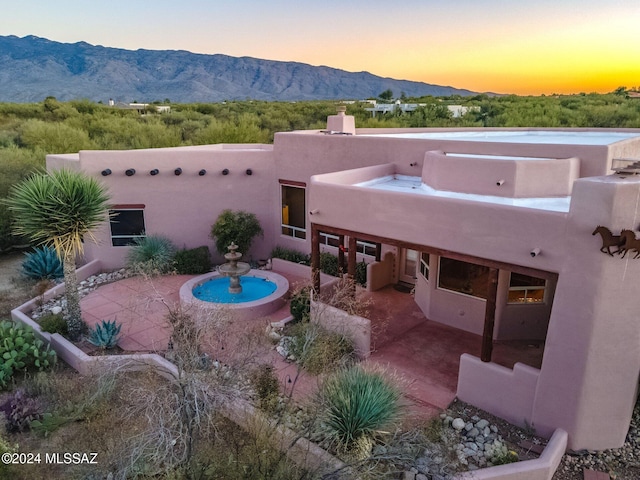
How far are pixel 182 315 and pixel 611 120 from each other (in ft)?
149

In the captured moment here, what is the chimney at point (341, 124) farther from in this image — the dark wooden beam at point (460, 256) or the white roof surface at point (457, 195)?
the dark wooden beam at point (460, 256)

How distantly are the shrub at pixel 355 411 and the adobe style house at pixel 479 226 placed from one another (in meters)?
2.47

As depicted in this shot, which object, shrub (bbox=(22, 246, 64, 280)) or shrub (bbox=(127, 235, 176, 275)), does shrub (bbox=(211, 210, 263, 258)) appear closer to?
shrub (bbox=(127, 235, 176, 275))

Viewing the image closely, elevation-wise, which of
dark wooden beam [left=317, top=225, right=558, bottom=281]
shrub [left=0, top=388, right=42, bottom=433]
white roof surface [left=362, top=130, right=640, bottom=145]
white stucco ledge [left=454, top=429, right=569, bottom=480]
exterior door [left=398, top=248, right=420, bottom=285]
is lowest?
shrub [left=0, top=388, right=42, bottom=433]

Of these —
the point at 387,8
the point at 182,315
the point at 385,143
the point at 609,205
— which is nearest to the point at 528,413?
the point at 609,205

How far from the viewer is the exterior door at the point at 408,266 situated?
15.8 meters

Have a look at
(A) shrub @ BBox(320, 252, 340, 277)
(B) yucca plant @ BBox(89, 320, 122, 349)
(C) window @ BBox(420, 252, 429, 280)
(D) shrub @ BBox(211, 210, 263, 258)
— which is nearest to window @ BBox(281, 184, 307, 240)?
(D) shrub @ BBox(211, 210, 263, 258)

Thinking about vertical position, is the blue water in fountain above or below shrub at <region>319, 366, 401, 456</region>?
below

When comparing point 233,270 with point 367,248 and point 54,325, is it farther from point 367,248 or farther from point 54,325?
point 54,325

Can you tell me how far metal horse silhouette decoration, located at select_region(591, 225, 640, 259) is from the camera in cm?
744

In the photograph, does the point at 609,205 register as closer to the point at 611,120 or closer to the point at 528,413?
the point at 528,413

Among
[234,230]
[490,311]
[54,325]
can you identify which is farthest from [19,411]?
[490,311]

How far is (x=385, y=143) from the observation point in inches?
603

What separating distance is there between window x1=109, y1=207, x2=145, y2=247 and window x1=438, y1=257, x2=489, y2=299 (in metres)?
12.2
